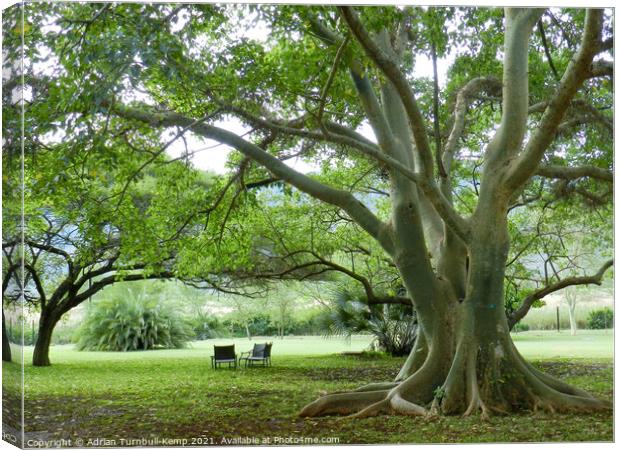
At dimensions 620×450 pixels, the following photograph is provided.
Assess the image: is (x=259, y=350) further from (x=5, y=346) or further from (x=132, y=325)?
(x=5, y=346)

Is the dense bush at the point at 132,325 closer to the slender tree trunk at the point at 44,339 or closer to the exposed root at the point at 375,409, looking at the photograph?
the slender tree trunk at the point at 44,339

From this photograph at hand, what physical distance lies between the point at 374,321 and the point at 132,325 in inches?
110

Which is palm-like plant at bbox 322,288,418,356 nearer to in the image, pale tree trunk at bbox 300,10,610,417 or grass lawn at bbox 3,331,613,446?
grass lawn at bbox 3,331,613,446

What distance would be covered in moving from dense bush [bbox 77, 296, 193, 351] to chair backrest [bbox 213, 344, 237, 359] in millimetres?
398

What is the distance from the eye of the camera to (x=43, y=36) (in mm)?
5898

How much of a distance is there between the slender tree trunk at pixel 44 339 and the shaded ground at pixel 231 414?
0.41ft

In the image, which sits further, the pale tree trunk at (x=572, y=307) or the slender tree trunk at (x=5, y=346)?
the pale tree trunk at (x=572, y=307)

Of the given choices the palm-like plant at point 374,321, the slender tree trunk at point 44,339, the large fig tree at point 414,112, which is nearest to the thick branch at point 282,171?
the large fig tree at point 414,112

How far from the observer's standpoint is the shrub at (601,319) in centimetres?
695

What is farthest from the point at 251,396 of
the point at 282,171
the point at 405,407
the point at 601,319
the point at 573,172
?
the point at 573,172

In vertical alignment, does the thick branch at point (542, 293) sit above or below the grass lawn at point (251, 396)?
above

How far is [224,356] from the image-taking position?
7840 mm

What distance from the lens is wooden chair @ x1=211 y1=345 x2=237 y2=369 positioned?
7766mm

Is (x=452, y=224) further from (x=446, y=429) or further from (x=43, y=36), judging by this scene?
(x=43, y=36)
